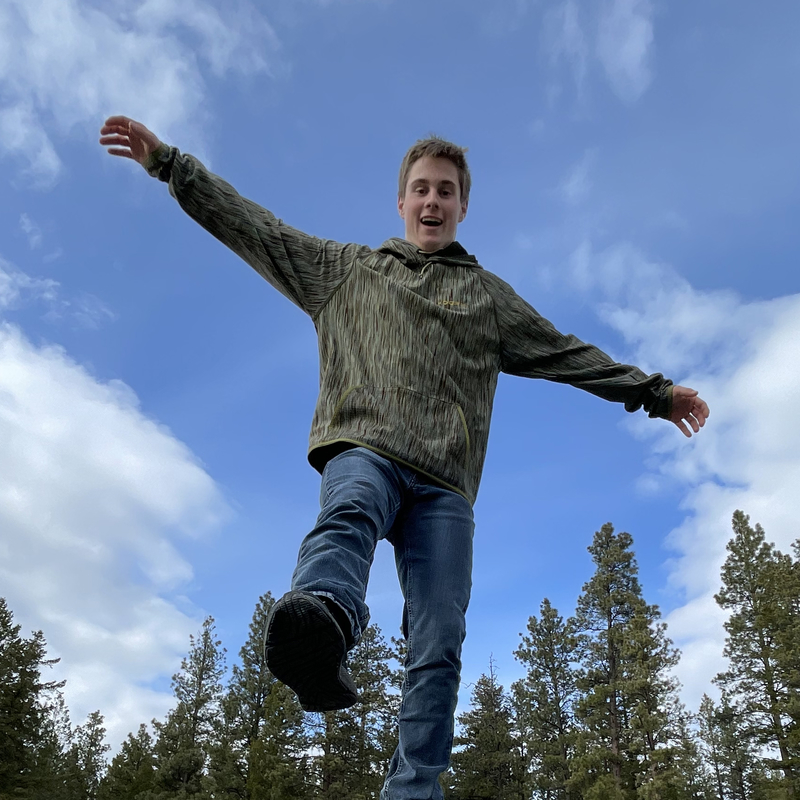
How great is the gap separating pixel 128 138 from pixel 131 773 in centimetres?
3836

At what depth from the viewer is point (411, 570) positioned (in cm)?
301

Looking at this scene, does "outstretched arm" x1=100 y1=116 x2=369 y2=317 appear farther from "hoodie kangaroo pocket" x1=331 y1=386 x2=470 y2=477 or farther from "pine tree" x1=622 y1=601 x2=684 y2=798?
"pine tree" x1=622 y1=601 x2=684 y2=798

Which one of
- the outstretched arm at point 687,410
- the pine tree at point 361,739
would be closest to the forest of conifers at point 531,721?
the pine tree at point 361,739

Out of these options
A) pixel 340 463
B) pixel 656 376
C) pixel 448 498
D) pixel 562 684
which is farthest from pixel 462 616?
pixel 562 684

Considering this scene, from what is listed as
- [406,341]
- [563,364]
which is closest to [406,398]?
[406,341]

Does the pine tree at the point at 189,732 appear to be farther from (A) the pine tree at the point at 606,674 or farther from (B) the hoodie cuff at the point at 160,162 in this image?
(B) the hoodie cuff at the point at 160,162

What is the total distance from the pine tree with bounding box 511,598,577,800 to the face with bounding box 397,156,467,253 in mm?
33392

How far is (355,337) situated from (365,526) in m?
0.99

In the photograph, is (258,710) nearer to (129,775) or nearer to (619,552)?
(129,775)

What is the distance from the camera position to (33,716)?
95.9 feet

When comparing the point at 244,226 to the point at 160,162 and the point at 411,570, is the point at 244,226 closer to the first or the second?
the point at 160,162

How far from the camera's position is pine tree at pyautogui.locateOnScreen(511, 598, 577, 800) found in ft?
111

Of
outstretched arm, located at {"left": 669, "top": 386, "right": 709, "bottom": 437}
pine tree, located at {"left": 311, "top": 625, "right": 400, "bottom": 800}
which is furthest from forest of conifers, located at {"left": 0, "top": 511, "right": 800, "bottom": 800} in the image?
outstretched arm, located at {"left": 669, "top": 386, "right": 709, "bottom": 437}

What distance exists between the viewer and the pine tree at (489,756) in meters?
34.1
